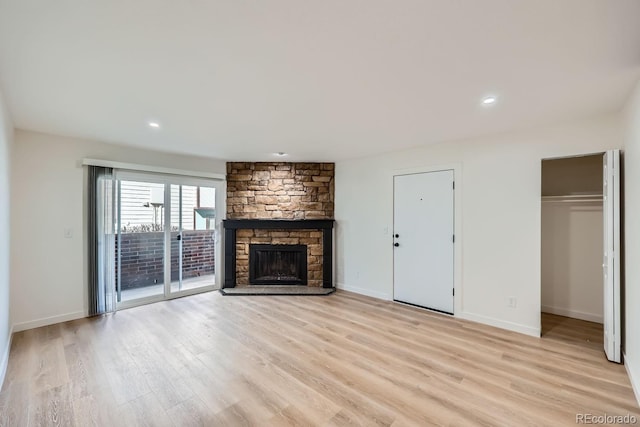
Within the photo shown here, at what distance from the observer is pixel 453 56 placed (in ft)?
5.74

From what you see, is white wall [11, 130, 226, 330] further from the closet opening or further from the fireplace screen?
the closet opening

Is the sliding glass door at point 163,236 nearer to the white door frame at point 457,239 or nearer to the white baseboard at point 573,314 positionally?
the white door frame at point 457,239

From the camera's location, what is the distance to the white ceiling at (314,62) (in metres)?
1.39

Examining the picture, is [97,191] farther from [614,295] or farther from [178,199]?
[614,295]

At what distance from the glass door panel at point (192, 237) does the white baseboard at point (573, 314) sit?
530 cm

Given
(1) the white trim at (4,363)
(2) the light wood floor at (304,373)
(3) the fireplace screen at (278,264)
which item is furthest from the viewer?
(3) the fireplace screen at (278,264)

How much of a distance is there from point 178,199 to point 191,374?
3.01m

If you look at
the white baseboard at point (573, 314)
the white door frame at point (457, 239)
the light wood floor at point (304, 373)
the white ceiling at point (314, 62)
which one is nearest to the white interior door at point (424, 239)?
the white door frame at point (457, 239)

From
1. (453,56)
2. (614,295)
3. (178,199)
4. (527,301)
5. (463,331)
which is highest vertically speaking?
(453,56)

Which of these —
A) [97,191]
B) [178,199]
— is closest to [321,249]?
[178,199]

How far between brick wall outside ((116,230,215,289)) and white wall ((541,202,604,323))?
17.4ft

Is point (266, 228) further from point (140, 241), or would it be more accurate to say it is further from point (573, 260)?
point (573, 260)

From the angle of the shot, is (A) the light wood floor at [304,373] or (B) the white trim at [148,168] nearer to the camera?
(A) the light wood floor at [304,373]

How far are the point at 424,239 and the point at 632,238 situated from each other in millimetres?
2087
